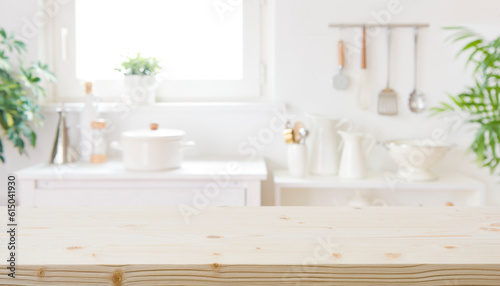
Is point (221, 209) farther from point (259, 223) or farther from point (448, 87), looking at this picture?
point (448, 87)

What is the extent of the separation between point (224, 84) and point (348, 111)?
589 millimetres

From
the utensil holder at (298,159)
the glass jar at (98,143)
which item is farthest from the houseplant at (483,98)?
the glass jar at (98,143)

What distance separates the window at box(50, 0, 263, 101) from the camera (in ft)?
8.50

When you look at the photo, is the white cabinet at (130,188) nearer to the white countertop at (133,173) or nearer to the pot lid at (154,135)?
the white countertop at (133,173)

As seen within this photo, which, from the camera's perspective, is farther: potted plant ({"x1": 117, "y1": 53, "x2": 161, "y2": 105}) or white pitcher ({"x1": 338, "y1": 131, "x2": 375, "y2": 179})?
potted plant ({"x1": 117, "y1": 53, "x2": 161, "y2": 105})

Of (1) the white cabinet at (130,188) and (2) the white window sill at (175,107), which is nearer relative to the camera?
(1) the white cabinet at (130,188)

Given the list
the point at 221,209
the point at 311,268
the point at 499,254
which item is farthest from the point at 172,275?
the point at 499,254

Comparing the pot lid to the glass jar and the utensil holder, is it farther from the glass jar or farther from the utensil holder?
the utensil holder

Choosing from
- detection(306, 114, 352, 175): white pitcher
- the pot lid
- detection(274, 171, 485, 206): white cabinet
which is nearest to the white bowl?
detection(274, 171, 485, 206): white cabinet

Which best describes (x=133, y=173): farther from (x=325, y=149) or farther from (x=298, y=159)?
(x=325, y=149)

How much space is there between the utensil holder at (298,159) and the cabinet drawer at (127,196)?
0.92 feet

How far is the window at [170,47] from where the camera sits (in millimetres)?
2590

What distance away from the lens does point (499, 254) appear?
0.58 metres

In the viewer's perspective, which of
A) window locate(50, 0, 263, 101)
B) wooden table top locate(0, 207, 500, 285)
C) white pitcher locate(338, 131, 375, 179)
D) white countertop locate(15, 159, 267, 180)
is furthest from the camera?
window locate(50, 0, 263, 101)
